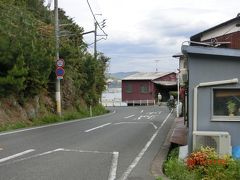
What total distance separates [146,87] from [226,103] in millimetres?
60056

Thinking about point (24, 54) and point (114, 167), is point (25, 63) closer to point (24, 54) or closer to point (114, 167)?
point (24, 54)

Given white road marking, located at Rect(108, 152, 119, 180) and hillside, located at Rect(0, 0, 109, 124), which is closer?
white road marking, located at Rect(108, 152, 119, 180)

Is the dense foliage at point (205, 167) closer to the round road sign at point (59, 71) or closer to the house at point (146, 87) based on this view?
the round road sign at point (59, 71)

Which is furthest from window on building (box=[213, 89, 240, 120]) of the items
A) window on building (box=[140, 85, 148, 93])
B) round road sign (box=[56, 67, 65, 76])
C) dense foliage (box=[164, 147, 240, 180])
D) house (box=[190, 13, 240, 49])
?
window on building (box=[140, 85, 148, 93])

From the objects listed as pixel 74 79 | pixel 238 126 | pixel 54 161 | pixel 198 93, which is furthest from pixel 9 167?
pixel 74 79

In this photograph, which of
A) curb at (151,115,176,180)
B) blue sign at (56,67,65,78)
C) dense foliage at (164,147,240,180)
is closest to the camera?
dense foliage at (164,147,240,180)

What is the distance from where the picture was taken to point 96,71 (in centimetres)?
4003

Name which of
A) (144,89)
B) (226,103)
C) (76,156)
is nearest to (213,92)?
(226,103)

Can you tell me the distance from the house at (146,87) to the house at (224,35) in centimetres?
5270

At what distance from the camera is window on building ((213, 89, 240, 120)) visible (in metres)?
11.0

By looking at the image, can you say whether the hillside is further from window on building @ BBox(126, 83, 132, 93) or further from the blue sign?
window on building @ BBox(126, 83, 132, 93)

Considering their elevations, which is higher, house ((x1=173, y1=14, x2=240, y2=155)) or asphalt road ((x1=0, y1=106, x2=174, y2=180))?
house ((x1=173, y1=14, x2=240, y2=155))

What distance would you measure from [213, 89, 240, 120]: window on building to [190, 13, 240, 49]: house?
2.18 meters

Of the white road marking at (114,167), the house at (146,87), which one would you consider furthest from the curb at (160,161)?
the house at (146,87)
